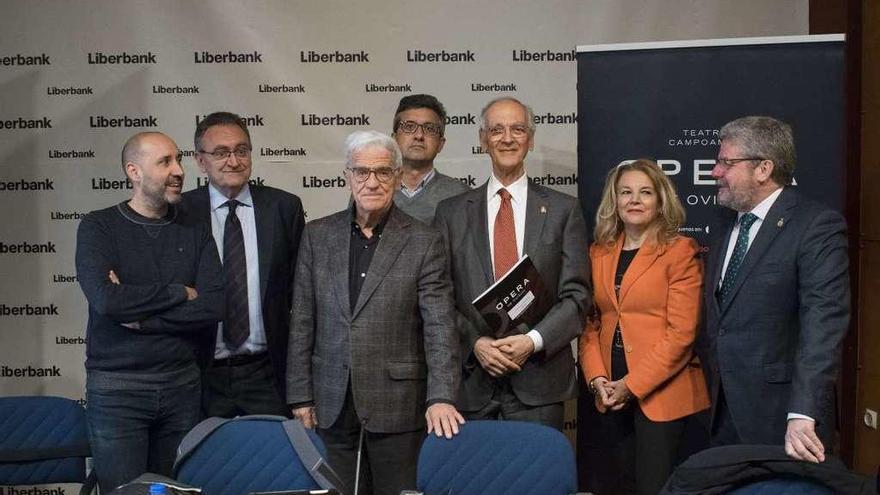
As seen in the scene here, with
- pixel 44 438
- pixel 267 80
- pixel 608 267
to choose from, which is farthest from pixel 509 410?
pixel 267 80

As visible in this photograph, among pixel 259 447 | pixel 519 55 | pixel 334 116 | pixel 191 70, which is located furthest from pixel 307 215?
pixel 259 447

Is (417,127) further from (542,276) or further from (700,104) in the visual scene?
(700,104)

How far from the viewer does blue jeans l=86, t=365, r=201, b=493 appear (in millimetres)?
3111

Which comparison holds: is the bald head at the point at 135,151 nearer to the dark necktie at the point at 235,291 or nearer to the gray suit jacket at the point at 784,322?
the dark necktie at the point at 235,291

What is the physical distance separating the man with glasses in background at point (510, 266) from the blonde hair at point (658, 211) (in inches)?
5.8

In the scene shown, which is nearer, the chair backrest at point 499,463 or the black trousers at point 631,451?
the chair backrest at point 499,463

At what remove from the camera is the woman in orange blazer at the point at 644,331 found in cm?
332

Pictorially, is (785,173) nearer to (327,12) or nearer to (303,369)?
(303,369)

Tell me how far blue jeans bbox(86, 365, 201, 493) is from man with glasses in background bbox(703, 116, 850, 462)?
6.07 ft

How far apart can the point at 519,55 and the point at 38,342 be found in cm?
292

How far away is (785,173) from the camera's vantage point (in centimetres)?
307

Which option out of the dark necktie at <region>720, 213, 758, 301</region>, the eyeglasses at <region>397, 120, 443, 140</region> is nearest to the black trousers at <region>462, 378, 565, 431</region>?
the dark necktie at <region>720, 213, 758, 301</region>

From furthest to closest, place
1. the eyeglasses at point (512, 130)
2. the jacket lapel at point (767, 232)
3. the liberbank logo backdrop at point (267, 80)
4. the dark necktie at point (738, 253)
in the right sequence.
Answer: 1. the liberbank logo backdrop at point (267, 80)
2. the eyeglasses at point (512, 130)
3. the dark necktie at point (738, 253)
4. the jacket lapel at point (767, 232)

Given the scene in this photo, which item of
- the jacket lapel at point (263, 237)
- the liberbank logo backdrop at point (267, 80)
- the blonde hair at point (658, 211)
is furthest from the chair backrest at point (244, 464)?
the liberbank logo backdrop at point (267, 80)
